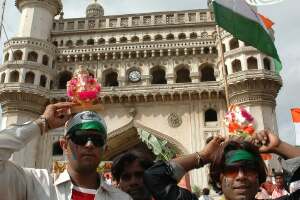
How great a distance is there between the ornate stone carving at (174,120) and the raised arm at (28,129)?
63.2 ft

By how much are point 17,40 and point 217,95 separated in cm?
1293

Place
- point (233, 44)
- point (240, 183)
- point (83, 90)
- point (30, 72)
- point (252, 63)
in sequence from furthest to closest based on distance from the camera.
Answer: point (233, 44) < point (30, 72) < point (252, 63) < point (83, 90) < point (240, 183)

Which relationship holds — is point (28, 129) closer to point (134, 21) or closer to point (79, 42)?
point (79, 42)

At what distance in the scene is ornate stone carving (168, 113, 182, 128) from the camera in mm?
22000

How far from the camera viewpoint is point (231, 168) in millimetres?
2592

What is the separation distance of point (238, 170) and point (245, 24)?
696cm

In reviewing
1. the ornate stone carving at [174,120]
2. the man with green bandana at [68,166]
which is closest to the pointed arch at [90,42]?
the ornate stone carving at [174,120]

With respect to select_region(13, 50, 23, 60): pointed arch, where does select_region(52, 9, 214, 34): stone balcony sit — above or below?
above

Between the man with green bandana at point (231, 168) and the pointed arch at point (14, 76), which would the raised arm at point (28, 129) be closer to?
the man with green bandana at point (231, 168)

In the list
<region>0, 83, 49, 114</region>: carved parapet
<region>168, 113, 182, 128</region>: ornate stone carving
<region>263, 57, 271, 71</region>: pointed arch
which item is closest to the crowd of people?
<region>168, 113, 182, 128</region>: ornate stone carving

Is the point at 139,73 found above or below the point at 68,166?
above

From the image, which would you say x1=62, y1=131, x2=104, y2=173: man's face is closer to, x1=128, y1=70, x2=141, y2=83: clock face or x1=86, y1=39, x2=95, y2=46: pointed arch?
x1=128, y1=70, x2=141, y2=83: clock face

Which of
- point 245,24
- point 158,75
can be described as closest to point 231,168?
point 245,24

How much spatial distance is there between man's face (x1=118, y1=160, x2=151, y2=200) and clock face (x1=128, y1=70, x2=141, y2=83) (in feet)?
66.8
